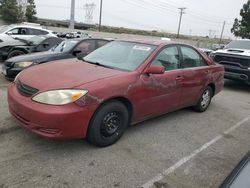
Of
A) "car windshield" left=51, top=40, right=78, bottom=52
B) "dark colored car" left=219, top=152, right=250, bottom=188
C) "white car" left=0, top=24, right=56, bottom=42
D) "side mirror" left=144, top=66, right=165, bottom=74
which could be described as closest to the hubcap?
"side mirror" left=144, top=66, right=165, bottom=74

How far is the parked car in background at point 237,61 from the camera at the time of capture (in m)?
8.77

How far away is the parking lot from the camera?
3.09 metres

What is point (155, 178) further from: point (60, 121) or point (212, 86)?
point (212, 86)

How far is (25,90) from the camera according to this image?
11.8 feet

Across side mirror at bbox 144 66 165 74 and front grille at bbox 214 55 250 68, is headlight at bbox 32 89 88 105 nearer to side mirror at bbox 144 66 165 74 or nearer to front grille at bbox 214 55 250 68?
side mirror at bbox 144 66 165 74

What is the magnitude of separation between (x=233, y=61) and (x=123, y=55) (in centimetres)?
597

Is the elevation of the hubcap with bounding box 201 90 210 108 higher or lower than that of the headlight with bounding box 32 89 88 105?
lower

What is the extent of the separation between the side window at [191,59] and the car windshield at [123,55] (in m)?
0.89

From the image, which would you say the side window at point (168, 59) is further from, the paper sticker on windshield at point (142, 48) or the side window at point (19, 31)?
the side window at point (19, 31)

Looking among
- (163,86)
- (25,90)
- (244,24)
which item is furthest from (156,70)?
(244,24)

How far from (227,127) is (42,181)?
147 inches

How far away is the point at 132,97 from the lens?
395cm

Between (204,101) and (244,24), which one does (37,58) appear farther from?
(244,24)

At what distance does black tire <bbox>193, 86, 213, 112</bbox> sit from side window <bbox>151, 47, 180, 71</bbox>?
134cm
